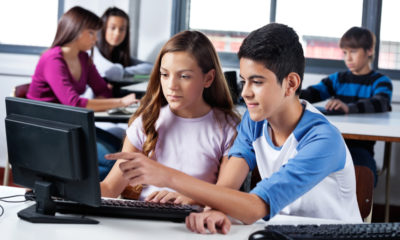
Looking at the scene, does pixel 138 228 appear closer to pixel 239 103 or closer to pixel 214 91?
pixel 214 91

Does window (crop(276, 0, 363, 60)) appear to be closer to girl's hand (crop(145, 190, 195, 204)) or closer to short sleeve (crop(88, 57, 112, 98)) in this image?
short sleeve (crop(88, 57, 112, 98))

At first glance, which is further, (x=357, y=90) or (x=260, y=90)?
(x=357, y=90)

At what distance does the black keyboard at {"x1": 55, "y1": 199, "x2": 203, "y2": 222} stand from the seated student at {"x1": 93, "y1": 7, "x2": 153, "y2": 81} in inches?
108

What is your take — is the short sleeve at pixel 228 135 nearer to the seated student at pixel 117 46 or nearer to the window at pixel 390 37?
the seated student at pixel 117 46

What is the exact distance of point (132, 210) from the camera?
1.25 meters

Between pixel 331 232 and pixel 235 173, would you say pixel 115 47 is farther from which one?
pixel 331 232

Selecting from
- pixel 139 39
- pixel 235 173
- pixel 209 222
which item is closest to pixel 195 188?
pixel 209 222

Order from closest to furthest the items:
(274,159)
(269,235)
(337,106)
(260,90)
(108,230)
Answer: (269,235) → (108,230) → (260,90) → (274,159) → (337,106)

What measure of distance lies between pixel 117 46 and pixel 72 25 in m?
1.08

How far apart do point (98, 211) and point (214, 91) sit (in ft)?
2.41

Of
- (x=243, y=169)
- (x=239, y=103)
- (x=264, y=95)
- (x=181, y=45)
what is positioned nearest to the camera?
(x=264, y=95)

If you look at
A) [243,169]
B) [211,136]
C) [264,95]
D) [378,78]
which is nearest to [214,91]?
[211,136]

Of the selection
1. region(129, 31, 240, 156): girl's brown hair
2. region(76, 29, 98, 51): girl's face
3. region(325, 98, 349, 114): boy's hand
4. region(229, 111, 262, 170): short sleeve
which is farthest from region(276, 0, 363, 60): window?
region(229, 111, 262, 170): short sleeve

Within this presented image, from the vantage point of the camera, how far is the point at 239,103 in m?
3.19
